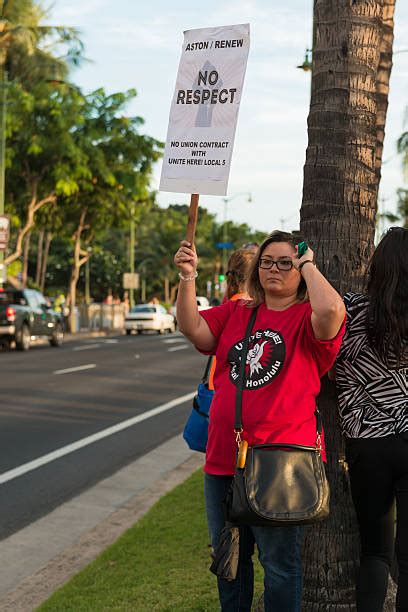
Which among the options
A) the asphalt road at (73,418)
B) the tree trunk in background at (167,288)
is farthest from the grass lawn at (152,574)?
the tree trunk in background at (167,288)

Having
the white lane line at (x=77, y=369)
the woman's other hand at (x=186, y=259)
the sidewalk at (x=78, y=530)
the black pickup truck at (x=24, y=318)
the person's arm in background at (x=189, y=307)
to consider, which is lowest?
the white lane line at (x=77, y=369)

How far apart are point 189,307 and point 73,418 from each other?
29.1 feet

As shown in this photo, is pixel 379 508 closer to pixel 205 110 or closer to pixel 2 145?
pixel 205 110

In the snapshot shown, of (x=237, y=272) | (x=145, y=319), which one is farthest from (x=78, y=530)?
(x=145, y=319)

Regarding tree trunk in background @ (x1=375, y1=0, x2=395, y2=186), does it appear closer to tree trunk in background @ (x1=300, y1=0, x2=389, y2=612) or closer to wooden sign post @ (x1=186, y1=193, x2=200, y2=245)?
tree trunk in background @ (x1=300, y1=0, x2=389, y2=612)

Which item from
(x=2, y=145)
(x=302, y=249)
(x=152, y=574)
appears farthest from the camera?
(x=2, y=145)

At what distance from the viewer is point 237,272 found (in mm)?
5051

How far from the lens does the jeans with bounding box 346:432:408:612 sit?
139 inches

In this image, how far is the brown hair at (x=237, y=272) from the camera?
5035 millimetres

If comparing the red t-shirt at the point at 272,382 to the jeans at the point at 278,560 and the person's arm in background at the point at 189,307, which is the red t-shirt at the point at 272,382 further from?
the jeans at the point at 278,560

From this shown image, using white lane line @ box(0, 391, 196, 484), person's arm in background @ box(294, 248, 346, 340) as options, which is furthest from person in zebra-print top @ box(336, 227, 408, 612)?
white lane line @ box(0, 391, 196, 484)

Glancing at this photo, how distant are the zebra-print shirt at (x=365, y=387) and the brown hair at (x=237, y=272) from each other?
4.45 ft

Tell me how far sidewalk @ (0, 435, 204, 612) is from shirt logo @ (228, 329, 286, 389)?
6.72 ft

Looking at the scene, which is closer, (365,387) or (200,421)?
(365,387)
